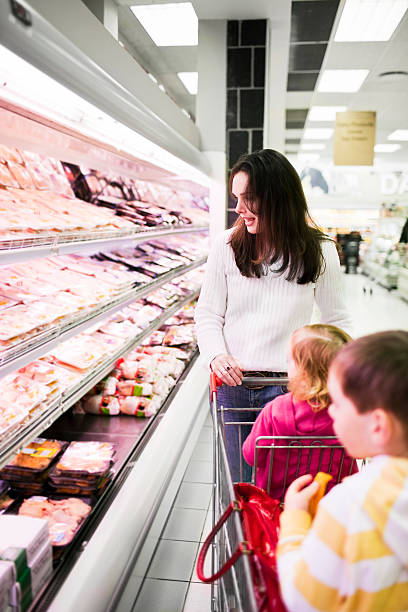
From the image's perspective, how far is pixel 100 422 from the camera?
285cm

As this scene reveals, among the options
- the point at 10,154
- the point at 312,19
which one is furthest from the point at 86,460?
the point at 312,19

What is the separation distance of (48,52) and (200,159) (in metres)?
2.53

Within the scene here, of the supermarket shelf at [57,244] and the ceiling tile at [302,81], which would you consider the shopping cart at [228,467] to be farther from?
the ceiling tile at [302,81]

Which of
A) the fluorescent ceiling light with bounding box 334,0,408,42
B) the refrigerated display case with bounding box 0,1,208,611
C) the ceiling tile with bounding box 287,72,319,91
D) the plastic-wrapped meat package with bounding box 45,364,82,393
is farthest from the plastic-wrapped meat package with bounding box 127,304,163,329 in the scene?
the ceiling tile with bounding box 287,72,319,91

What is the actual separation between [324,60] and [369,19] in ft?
4.46

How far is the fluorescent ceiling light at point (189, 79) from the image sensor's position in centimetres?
762

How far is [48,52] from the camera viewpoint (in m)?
1.36

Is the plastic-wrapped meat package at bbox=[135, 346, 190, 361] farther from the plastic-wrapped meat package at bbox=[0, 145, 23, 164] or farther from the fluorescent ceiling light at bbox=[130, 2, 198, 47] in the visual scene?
the fluorescent ceiling light at bbox=[130, 2, 198, 47]

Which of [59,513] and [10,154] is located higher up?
[10,154]

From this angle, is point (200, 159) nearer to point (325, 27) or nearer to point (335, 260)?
point (335, 260)

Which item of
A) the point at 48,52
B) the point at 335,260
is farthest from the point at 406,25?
the point at 48,52

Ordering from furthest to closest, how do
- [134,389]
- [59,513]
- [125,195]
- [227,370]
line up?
[125,195], [134,389], [59,513], [227,370]

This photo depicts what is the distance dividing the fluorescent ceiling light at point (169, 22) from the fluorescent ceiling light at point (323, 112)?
158 inches

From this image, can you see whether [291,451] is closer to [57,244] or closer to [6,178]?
[57,244]
